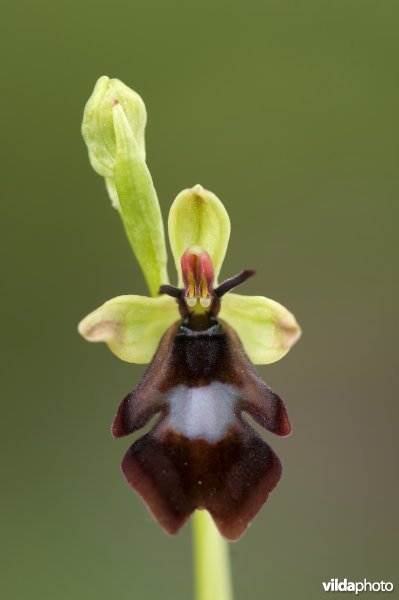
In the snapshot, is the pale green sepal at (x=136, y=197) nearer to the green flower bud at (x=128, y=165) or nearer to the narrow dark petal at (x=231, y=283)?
the green flower bud at (x=128, y=165)

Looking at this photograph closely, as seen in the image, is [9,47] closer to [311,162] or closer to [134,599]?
[311,162]

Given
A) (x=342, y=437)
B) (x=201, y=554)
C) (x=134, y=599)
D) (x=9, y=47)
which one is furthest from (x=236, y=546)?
(x=9, y=47)

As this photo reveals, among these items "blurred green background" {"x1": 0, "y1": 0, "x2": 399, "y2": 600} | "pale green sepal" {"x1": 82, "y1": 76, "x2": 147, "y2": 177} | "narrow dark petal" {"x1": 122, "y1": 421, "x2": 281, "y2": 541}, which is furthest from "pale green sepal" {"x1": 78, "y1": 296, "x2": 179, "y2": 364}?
"blurred green background" {"x1": 0, "y1": 0, "x2": 399, "y2": 600}

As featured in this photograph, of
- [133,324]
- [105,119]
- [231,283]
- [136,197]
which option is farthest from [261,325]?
[105,119]

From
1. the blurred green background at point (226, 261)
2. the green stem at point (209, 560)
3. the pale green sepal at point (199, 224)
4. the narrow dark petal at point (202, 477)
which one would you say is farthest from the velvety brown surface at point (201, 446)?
the blurred green background at point (226, 261)

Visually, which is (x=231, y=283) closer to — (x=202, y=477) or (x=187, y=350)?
(x=187, y=350)

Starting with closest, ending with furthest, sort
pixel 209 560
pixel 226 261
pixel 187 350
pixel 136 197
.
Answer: pixel 187 350
pixel 136 197
pixel 209 560
pixel 226 261
